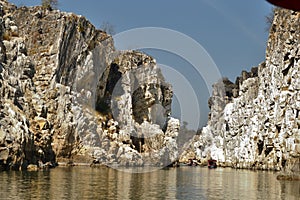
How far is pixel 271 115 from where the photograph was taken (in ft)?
254

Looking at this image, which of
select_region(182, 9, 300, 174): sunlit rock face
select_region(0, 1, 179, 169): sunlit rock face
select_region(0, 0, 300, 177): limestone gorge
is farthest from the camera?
select_region(182, 9, 300, 174): sunlit rock face

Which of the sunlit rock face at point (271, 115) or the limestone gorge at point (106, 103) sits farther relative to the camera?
the sunlit rock face at point (271, 115)

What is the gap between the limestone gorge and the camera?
5841 centimetres

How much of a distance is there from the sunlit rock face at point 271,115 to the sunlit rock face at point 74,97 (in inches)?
606

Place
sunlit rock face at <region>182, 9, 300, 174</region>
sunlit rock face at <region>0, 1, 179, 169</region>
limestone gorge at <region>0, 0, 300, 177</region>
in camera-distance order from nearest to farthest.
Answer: sunlit rock face at <region>0, 1, 179, 169</region>, limestone gorge at <region>0, 0, 300, 177</region>, sunlit rock face at <region>182, 9, 300, 174</region>

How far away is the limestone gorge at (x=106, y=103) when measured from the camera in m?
58.4

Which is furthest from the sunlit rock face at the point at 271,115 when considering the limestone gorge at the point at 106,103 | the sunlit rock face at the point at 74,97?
the sunlit rock face at the point at 74,97

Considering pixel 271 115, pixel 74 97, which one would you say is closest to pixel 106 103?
A: pixel 74 97

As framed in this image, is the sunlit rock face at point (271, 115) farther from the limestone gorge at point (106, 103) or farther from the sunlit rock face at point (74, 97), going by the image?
the sunlit rock face at point (74, 97)

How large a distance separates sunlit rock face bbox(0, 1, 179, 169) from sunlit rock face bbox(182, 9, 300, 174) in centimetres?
1539

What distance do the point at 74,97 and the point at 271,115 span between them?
118ft

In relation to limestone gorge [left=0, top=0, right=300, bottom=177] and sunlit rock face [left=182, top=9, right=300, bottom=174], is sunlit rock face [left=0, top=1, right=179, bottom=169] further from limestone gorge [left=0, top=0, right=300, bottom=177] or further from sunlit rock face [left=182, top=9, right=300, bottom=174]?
sunlit rock face [left=182, top=9, right=300, bottom=174]

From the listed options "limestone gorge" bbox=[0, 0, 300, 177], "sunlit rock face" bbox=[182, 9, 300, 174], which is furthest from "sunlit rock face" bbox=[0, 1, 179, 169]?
"sunlit rock face" bbox=[182, 9, 300, 174]

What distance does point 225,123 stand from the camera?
118938 mm
